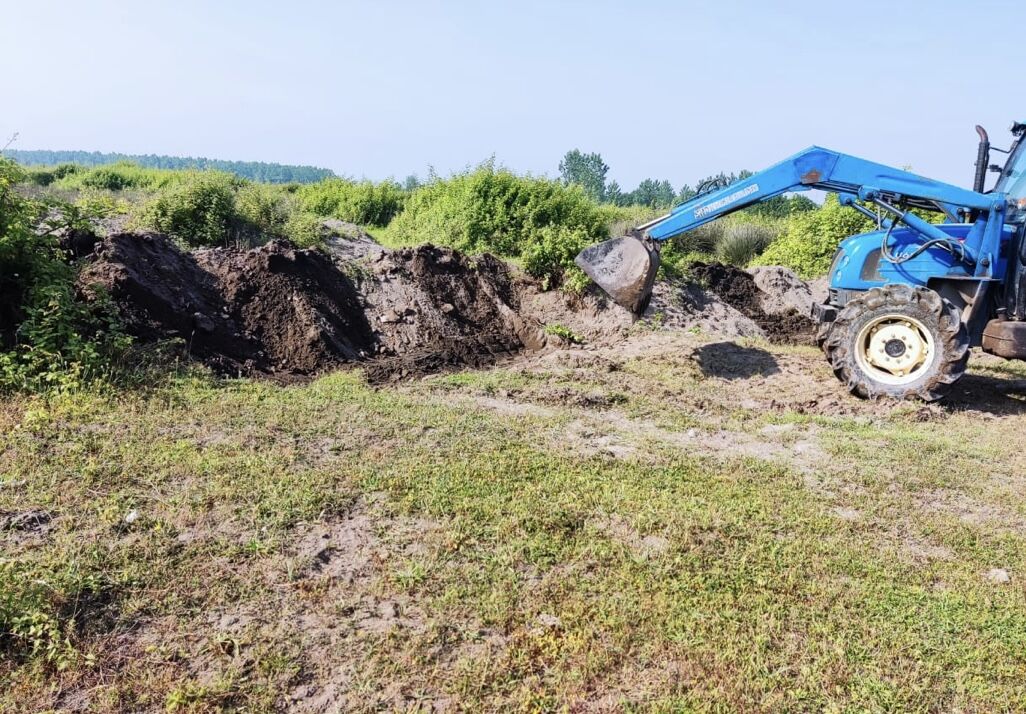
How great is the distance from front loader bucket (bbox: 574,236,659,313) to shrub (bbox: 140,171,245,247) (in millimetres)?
6653

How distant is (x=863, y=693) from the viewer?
11.2 ft

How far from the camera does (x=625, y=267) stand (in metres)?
8.78

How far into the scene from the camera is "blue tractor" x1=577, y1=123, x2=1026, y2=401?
25.7 feet

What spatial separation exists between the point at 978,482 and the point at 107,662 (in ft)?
20.3

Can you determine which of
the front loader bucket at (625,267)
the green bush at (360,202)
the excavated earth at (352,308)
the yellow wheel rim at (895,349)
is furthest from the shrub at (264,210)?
the yellow wheel rim at (895,349)

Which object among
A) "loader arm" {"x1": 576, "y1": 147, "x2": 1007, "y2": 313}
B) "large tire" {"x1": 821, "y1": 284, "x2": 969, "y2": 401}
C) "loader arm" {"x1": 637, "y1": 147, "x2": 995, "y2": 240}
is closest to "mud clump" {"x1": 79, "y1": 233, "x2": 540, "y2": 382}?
"loader arm" {"x1": 576, "y1": 147, "x2": 1007, "y2": 313}

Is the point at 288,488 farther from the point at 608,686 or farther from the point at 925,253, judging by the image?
the point at 925,253

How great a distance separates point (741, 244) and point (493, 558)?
1666cm

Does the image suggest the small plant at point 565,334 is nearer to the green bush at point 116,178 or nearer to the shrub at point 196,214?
the shrub at point 196,214

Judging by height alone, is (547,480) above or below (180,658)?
above

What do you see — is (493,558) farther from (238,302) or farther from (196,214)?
(196,214)

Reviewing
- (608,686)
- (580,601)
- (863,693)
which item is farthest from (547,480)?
(863,693)

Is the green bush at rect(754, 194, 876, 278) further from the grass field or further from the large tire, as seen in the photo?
the grass field

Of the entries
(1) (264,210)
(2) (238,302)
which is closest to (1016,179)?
(2) (238,302)
